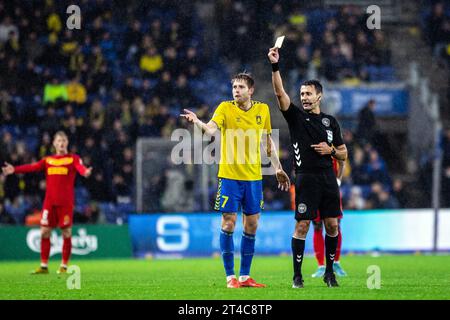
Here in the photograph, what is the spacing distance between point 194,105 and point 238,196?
46.6 feet

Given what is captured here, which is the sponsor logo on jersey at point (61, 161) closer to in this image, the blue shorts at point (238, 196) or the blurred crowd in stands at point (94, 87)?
the blue shorts at point (238, 196)

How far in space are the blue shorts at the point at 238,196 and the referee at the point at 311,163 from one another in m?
0.46

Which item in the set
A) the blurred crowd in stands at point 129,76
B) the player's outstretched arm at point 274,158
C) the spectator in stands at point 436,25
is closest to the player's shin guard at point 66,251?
the player's outstretched arm at point 274,158

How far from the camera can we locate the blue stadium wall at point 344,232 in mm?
20734

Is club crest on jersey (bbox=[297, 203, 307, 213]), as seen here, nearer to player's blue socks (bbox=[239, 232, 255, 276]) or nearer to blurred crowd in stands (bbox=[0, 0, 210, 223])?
player's blue socks (bbox=[239, 232, 255, 276])

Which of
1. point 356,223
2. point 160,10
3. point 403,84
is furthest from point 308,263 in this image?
point 160,10

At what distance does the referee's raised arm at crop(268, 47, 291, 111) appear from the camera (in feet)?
32.2

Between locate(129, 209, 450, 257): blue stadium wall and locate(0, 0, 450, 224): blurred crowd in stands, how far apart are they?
22.3 inches

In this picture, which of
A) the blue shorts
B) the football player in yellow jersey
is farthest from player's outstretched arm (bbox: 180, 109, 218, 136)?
the blue shorts

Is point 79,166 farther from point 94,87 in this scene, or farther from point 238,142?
point 94,87

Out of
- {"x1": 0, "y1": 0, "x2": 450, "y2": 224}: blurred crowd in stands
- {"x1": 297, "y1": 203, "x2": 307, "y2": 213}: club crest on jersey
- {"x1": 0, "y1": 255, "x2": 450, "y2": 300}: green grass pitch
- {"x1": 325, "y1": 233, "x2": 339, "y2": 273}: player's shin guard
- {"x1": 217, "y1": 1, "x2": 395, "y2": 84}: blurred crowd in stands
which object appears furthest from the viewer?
{"x1": 217, "y1": 1, "x2": 395, "y2": 84}: blurred crowd in stands

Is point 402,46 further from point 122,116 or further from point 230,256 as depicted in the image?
point 230,256
